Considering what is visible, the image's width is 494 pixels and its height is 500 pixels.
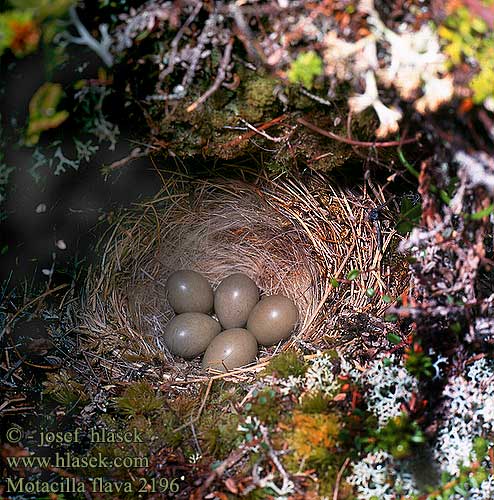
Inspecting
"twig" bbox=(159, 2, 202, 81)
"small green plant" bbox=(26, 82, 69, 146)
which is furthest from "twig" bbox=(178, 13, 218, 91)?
"small green plant" bbox=(26, 82, 69, 146)

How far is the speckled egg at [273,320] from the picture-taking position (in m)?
1.93

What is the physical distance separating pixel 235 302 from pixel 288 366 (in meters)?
0.57

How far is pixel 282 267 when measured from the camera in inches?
84.3

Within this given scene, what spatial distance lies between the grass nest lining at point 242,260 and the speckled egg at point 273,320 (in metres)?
0.05

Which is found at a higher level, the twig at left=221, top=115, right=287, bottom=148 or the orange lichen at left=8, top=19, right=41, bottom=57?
the orange lichen at left=8, top=19, right=41, bottom=57

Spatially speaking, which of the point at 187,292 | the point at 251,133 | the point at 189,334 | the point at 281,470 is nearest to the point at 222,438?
the point at 281,470

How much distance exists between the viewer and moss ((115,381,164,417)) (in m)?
1.58

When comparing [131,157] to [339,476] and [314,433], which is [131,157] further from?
[339,476]

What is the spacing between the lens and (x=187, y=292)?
203 cm

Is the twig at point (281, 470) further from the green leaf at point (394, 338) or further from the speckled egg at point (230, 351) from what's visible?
the speckled egg at point (230, 351)

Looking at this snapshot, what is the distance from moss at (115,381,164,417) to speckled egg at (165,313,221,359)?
0.31 metres

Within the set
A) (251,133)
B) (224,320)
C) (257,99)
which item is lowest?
(224,320)

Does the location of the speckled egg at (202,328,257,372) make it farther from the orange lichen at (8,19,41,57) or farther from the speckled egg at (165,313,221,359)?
the orange lichen at (8,19,41,57)

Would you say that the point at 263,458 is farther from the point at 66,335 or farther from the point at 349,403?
the point at 66,335
